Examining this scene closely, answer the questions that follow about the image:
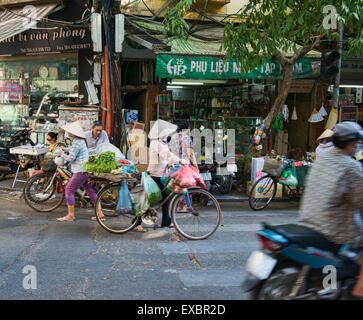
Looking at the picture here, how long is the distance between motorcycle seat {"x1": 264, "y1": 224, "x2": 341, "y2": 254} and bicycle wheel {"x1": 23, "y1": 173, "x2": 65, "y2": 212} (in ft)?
18.2

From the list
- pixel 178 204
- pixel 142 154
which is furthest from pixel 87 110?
pixel 178 204

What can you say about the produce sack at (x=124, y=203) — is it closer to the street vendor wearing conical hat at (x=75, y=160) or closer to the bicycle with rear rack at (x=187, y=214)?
the bicycle with rear rack at (x=187, y=214)

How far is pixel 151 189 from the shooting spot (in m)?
6.86

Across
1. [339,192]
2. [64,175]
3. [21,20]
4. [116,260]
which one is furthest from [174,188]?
[21,20]

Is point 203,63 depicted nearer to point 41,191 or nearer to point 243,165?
point 243,165

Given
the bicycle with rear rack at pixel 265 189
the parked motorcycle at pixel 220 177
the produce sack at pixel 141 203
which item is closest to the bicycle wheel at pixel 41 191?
the produce sack at pixel 141 203

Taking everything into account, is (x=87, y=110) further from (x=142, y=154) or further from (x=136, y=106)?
(x=136, y=106)

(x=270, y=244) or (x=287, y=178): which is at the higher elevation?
(x=270, y=244)

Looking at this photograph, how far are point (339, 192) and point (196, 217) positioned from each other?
361 cm

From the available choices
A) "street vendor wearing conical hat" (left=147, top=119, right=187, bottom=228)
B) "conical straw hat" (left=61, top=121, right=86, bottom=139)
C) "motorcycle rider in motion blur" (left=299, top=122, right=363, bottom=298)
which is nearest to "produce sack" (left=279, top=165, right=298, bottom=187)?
"street vendor wearing conical hat" (left=147, top=119, right=187, bottom=228)

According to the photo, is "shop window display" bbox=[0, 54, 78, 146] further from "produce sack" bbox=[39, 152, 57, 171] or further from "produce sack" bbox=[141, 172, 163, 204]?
"produce sack" bbox=[141, 172, 163, 204]

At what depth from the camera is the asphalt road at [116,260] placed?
4.61 metres

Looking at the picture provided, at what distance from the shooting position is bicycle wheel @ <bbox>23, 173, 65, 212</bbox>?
27.1 ft

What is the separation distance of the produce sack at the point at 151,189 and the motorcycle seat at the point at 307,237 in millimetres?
3280
